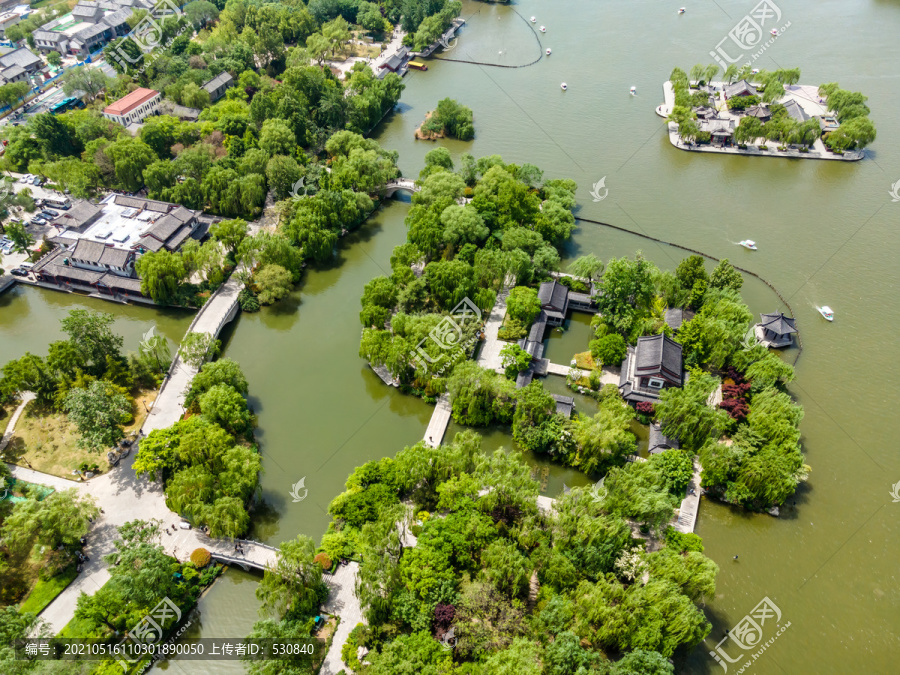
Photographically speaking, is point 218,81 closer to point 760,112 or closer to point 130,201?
point 130,201

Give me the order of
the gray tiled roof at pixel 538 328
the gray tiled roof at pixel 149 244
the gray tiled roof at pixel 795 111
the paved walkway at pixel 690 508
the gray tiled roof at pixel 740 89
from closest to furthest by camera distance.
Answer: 1. the paved walkway at pixel 690 508
2. the gray tiled roof at pixel 538 328
3. the gray tiled roof at pixel 149 244
4. the gray tiled roof at pixel 795 111
5. the gray tiled roof at pixel 740 89

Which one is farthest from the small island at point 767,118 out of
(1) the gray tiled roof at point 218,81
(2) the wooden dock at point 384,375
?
(1) the gray tiled roof at point 218,81

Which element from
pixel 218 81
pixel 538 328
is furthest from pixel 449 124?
pixel 538 328

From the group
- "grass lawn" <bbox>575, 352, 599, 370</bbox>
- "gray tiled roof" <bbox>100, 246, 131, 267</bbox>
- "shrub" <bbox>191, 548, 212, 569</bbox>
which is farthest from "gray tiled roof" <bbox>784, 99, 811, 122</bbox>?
"shrub" <bbox>191, 548, 212, 569</bbox>

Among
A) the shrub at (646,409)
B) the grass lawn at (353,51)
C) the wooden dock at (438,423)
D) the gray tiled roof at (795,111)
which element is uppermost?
the gray tiled roof at (795,111)

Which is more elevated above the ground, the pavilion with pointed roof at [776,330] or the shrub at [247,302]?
the pavilion with pointed roof at [776,330]

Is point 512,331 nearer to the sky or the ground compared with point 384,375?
nearer to the sky

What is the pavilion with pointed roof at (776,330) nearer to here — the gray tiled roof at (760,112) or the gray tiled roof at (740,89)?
the gray tiled roof at (760,112)
